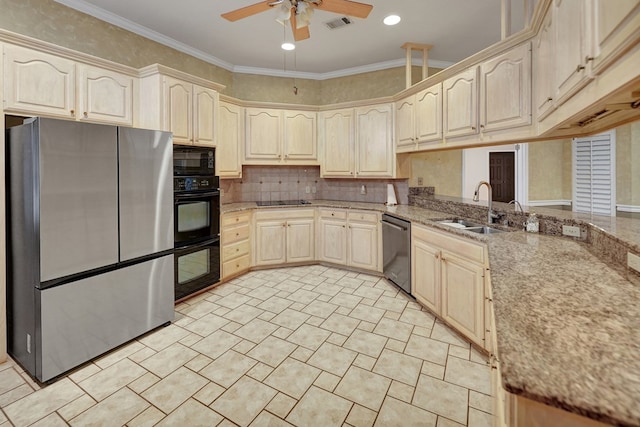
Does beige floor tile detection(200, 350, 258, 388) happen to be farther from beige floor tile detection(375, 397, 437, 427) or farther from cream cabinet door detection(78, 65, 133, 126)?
cream cabinet door detection(78, 65, 133, 126)

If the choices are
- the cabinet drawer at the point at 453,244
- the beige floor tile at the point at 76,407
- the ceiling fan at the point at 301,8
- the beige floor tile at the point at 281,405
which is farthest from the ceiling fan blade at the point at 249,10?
the beige floor tile at the point at 76,407

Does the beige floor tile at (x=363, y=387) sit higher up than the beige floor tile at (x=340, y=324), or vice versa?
the beige floor tile at (x=340, y=324)

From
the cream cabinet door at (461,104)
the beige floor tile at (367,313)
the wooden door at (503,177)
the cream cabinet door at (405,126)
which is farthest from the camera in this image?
the wooden door at (503,177)

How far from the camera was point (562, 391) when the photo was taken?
62cm

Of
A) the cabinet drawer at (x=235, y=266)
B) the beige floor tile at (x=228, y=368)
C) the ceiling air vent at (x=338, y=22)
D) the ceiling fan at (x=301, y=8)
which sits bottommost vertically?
the beige floor tile at (x=228, y=368)

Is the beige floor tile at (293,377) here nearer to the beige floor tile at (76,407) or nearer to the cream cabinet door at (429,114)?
the beige floor tile at (76,407)

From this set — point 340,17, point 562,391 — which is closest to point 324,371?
point 562,391

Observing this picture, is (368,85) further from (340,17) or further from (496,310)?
(496,310)

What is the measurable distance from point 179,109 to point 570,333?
135 inches

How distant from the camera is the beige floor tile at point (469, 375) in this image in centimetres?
194

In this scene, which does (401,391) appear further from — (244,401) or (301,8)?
(301,8)

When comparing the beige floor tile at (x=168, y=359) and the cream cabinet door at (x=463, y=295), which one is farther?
the cream cabinet door at (x=463, y=295)

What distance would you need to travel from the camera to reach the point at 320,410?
176 cm

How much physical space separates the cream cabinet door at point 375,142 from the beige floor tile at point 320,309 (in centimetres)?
193
